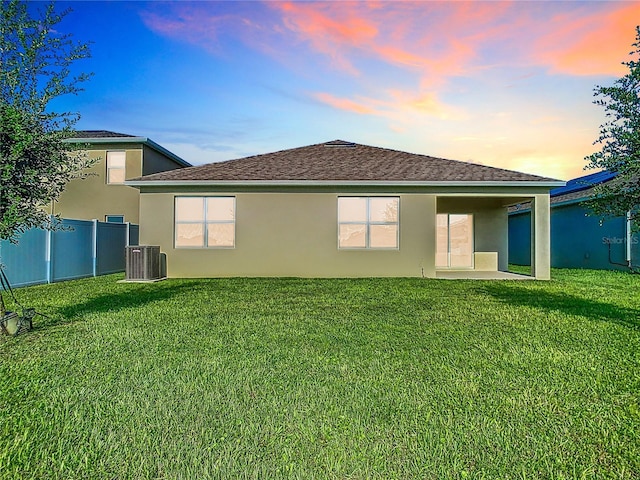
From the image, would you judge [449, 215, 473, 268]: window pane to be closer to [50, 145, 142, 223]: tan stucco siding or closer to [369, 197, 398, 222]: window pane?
[369, 197, 398, 222]: window pane

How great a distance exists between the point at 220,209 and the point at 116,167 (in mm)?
7804

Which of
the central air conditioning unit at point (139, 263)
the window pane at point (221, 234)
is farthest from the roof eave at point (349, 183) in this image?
the central air conditioning unit at point (139, 263)

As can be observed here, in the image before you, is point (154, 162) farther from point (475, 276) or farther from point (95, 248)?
point (475, 276)

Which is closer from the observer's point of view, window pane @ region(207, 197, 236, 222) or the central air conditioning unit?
the central air conditioning unit

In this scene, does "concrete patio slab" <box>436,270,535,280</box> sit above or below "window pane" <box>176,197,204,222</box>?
below

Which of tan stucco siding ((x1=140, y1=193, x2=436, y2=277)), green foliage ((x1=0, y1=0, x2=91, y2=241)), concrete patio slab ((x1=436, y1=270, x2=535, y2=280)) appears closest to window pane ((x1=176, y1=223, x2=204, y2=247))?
tan stucco siding ((x1=140, y1=193, x2=436, y2=277))

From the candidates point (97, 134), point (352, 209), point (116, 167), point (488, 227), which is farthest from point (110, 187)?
point (488, 227)

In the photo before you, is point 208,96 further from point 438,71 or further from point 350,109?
point 438,71

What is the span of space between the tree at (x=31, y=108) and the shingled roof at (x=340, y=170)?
6912 millimetres

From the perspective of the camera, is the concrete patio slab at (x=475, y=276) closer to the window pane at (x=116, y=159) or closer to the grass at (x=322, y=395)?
the grass at (x=322, y=395)

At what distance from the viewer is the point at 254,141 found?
77.2ft

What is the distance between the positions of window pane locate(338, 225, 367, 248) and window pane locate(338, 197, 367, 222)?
22 cm

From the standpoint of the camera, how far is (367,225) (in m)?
13.0

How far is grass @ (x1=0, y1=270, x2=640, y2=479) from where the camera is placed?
2467 millimetres
